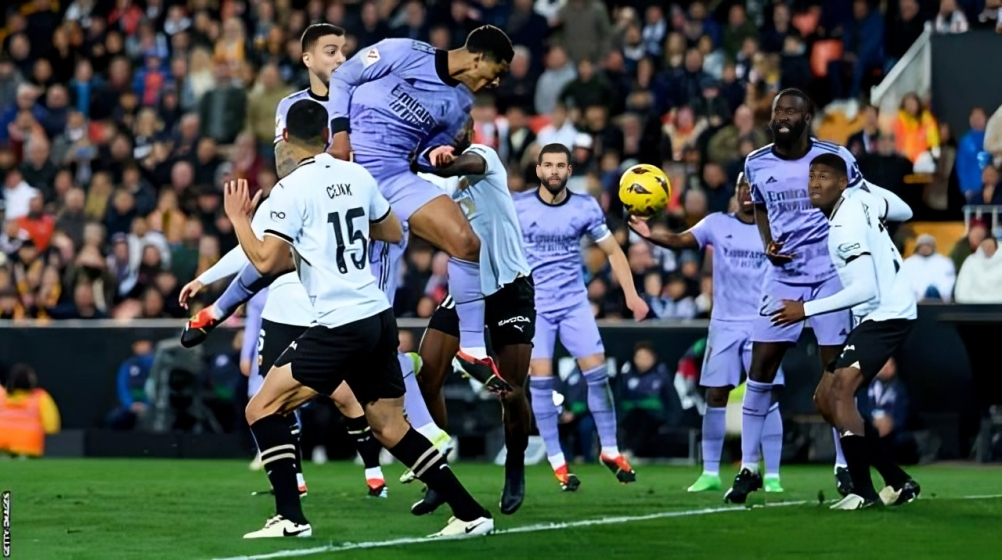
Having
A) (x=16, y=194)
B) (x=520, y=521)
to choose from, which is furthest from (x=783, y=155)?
(x=16, y=194)

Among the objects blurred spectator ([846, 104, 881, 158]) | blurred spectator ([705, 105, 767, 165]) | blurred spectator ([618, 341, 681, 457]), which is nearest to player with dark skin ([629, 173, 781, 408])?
blurred spectator ([618, 341, 681, 457])

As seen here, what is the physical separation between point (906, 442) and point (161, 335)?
768 cm

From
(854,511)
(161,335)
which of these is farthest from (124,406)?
(854,511)

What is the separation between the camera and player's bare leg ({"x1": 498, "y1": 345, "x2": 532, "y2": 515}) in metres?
11.4

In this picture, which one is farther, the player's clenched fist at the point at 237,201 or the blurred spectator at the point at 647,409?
the blurred spectator at the point at 647,409

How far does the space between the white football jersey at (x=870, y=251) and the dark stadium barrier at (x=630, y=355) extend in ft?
21.5

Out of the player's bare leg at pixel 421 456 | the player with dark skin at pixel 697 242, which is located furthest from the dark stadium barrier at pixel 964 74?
the player's bare leg at pixel 421 456

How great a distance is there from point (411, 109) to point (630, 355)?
7.92 metres

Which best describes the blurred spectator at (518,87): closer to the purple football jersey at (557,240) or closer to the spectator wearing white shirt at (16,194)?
the spectator wearing white shirt at (16,194)

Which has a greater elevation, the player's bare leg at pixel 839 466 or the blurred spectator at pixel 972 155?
the blurred spectator at pixel 972 155

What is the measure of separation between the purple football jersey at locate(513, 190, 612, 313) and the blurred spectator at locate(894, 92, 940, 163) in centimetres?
674

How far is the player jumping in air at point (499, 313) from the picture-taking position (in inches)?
448

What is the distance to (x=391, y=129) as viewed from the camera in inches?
443

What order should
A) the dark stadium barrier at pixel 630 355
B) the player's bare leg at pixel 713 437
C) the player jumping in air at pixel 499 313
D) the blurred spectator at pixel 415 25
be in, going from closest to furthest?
the player jumping in air at pixel 499 313 → the player's bare leg at pixel 713 437 → the dark stadium barrier at pixel 630 355 → the blurred spectator at pixel 415 25
